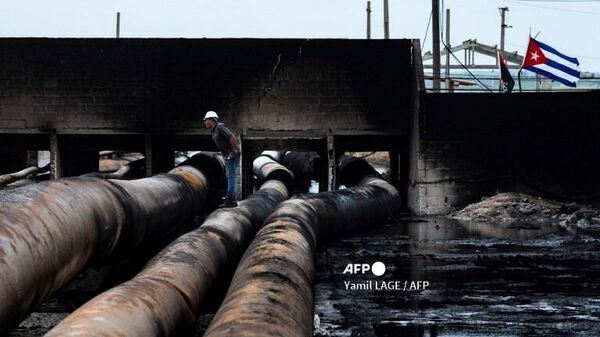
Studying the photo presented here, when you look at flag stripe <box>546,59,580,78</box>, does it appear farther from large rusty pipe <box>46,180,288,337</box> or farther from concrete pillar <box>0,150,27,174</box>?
concrete pillar <box>0,150,27,174</box>

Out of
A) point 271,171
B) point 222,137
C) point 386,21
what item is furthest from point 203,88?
point 386,21

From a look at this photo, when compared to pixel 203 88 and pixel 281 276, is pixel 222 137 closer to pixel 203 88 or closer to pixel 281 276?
pixel 203 88

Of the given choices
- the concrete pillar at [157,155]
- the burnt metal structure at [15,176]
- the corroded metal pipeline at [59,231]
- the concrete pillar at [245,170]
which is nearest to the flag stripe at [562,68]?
the concrete pillar at [245,170]

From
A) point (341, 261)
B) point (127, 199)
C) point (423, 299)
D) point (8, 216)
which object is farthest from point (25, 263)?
point (341, 261)

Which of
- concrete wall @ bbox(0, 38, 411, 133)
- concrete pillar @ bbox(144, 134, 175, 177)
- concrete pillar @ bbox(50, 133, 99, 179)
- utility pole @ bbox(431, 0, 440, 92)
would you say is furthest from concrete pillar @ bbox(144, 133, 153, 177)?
utility pole @ bbox(431, 0, 440, 92)

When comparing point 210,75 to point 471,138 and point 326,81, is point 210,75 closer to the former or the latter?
point 326,81

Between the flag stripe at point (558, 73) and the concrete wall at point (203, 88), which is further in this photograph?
the flag stripe at point (558, 73)

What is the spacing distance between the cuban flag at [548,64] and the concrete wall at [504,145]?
2.74m

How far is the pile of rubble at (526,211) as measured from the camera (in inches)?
642

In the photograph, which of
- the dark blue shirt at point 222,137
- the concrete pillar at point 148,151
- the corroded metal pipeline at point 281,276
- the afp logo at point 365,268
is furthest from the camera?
the concrete pillar at point 148,151

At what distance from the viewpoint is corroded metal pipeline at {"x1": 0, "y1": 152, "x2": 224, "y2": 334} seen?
613 cm

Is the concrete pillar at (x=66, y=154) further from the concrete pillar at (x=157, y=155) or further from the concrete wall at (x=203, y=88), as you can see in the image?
the concrete pillar at (x=157, y=155)

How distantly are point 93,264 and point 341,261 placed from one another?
4123mm

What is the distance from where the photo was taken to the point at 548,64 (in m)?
20.1
